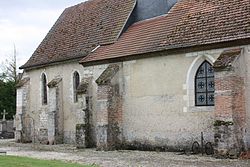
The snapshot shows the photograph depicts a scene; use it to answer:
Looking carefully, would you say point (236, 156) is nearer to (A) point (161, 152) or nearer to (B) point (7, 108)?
(A) point (161, 152)

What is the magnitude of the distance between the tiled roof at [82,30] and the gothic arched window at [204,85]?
278 inches

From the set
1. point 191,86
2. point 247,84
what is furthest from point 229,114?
point 191,86

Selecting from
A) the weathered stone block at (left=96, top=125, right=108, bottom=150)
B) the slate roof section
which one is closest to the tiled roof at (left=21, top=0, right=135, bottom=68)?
the weathered stone block at (left=96, top=125, right=108, bottom=150)

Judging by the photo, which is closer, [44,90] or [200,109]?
[200,109]

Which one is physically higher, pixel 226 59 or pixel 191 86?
pixel 226 59

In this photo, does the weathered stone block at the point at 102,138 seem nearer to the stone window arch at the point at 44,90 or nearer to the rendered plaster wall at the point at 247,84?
the rendered plaster wall at the point at 247,84

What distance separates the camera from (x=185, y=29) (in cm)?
2158

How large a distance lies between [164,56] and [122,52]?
3111 mm

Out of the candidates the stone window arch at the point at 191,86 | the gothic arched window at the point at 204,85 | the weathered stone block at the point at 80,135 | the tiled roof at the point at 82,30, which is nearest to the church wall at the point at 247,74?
the gothic arched window at the point at 204,85

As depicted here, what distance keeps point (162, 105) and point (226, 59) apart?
452 cm

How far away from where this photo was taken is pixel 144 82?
2309 cm

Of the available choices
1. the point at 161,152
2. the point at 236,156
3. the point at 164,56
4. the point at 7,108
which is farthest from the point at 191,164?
the point at 7,108

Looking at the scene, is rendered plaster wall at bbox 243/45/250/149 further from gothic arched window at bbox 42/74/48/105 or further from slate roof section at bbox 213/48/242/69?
gothic arched window at bbox 42/74/48/105

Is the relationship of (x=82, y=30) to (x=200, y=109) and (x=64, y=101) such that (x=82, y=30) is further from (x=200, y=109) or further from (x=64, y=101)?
(x=200, y=109)
